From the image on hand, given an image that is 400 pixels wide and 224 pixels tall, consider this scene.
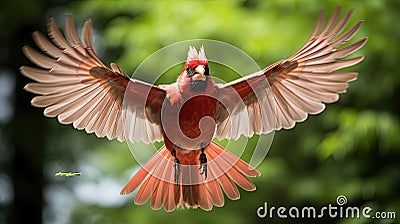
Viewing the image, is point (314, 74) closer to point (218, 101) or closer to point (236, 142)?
point (236, 142)

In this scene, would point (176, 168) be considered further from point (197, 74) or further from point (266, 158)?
point (266, 158)

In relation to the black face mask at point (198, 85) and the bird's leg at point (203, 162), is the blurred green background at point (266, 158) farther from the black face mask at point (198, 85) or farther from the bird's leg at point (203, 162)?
the black face mask at point (198, 85)

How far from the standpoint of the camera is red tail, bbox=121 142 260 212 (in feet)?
5.65

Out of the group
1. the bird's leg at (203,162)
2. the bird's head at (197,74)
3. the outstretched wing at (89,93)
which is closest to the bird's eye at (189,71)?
the bird's head at (197,74)

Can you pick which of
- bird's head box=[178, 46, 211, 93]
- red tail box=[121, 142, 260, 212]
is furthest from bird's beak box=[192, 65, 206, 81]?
red tail box=[121, 142, 260, 212]

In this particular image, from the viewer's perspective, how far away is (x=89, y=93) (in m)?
1.75

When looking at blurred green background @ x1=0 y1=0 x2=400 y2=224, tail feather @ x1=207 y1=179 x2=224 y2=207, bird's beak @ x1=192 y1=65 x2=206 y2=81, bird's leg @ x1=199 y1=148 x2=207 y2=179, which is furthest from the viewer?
blurred green background @ x1=0 y1=0 x2=400 y2=224

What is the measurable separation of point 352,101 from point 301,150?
53 centimetres

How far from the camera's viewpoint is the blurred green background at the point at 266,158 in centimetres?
421

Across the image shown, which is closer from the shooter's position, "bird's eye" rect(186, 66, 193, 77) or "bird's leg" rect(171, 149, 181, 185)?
"bird's eye" rect(186, 66, 193, 77)

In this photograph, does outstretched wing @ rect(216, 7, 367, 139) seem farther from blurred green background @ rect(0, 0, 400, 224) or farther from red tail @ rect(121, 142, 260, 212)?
blurred green background @ rect(0, 0, 400, 224)

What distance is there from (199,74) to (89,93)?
0.39 m

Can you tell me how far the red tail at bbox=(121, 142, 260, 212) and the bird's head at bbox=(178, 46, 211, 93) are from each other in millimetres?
245

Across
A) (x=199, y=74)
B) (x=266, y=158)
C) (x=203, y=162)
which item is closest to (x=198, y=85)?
(x=199, y=74)
